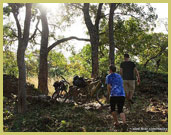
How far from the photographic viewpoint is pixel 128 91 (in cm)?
995

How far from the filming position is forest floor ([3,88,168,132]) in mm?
7422

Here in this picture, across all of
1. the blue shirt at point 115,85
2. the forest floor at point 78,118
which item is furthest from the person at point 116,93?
the forest floor at point 78,118

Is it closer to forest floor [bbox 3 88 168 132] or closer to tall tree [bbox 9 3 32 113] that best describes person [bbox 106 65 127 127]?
forest floor [bbox 3 88 168 132]

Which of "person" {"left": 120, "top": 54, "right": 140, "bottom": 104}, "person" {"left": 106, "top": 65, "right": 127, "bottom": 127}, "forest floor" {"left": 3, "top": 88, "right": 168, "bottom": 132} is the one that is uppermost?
"person" {"left": 120, "top": 54, "right": 140, "bottom": 104}

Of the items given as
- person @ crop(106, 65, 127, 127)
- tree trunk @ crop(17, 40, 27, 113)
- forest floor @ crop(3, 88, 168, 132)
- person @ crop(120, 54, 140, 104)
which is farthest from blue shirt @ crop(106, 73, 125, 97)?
tree trunk @ crop(17, 40, 27, 113)

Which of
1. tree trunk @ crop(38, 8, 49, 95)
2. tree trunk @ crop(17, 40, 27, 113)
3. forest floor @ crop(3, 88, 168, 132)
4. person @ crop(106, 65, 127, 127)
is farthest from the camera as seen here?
tree trunk @ crop(38, 8, 49, 95)

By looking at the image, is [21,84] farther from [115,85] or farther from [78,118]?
[115,85]

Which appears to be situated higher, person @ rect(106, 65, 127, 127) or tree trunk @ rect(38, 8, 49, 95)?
tree trunk @ rect(38, 8, 49, 95)

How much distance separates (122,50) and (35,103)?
12.9 m

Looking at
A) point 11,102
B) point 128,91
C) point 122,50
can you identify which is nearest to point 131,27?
point 122,50

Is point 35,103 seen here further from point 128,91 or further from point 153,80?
point 153,80

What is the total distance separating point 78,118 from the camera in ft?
27.7

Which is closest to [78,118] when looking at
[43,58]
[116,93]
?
[116,93]

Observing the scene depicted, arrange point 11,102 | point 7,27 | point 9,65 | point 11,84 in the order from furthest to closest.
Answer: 1. point 9,65
2. point 7,27
3. point 11,84
4. point 11,102
